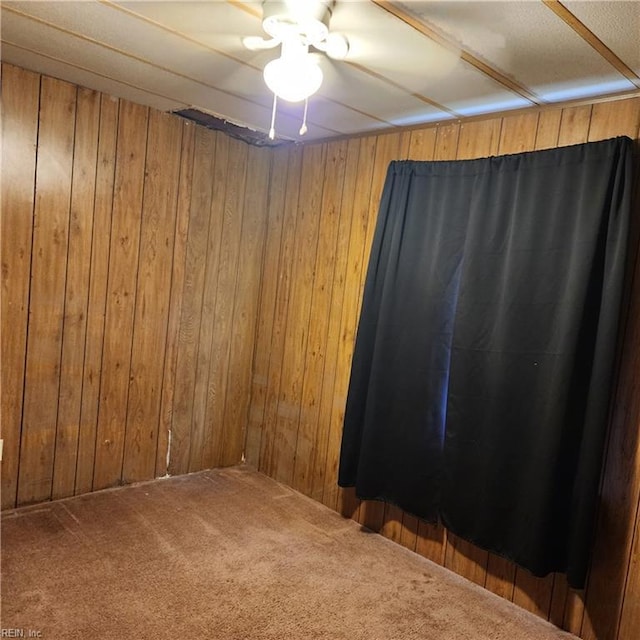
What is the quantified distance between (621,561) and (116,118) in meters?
3.12

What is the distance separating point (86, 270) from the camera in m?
2.73

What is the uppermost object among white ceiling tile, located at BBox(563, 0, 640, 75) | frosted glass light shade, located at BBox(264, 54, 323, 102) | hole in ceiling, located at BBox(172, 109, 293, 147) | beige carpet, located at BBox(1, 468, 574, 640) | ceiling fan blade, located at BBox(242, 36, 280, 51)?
hole in ceiling, located at BBox(172, 109, 293, 147)

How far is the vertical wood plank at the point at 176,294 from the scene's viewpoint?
10.0 feet

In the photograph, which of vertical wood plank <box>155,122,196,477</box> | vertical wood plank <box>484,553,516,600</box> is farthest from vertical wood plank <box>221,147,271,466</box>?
vertical wood plank <box>484,553,516,600</box>

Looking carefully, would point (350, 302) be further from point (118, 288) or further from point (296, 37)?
point (296, 37)

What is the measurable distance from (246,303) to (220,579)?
1781 mm

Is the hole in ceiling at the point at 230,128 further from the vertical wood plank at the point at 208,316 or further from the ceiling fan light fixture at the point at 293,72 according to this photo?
the ceiling fan light fixture at the point at 293,72

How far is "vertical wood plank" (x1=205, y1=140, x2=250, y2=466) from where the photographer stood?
331 cm

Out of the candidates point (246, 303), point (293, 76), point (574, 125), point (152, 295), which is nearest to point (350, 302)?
point (246, 303)

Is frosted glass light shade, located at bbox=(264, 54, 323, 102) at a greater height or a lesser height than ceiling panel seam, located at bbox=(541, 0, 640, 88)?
lesser

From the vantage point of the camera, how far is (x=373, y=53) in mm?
1836

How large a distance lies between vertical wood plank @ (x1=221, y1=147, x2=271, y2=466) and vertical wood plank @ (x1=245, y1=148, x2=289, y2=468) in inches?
1.5

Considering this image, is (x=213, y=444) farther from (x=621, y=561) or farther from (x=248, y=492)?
(x=621, y=561)

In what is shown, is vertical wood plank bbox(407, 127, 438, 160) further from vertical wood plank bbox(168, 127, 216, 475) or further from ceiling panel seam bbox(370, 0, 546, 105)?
vertical wood plank bbox(168, 127, 216, 475)
